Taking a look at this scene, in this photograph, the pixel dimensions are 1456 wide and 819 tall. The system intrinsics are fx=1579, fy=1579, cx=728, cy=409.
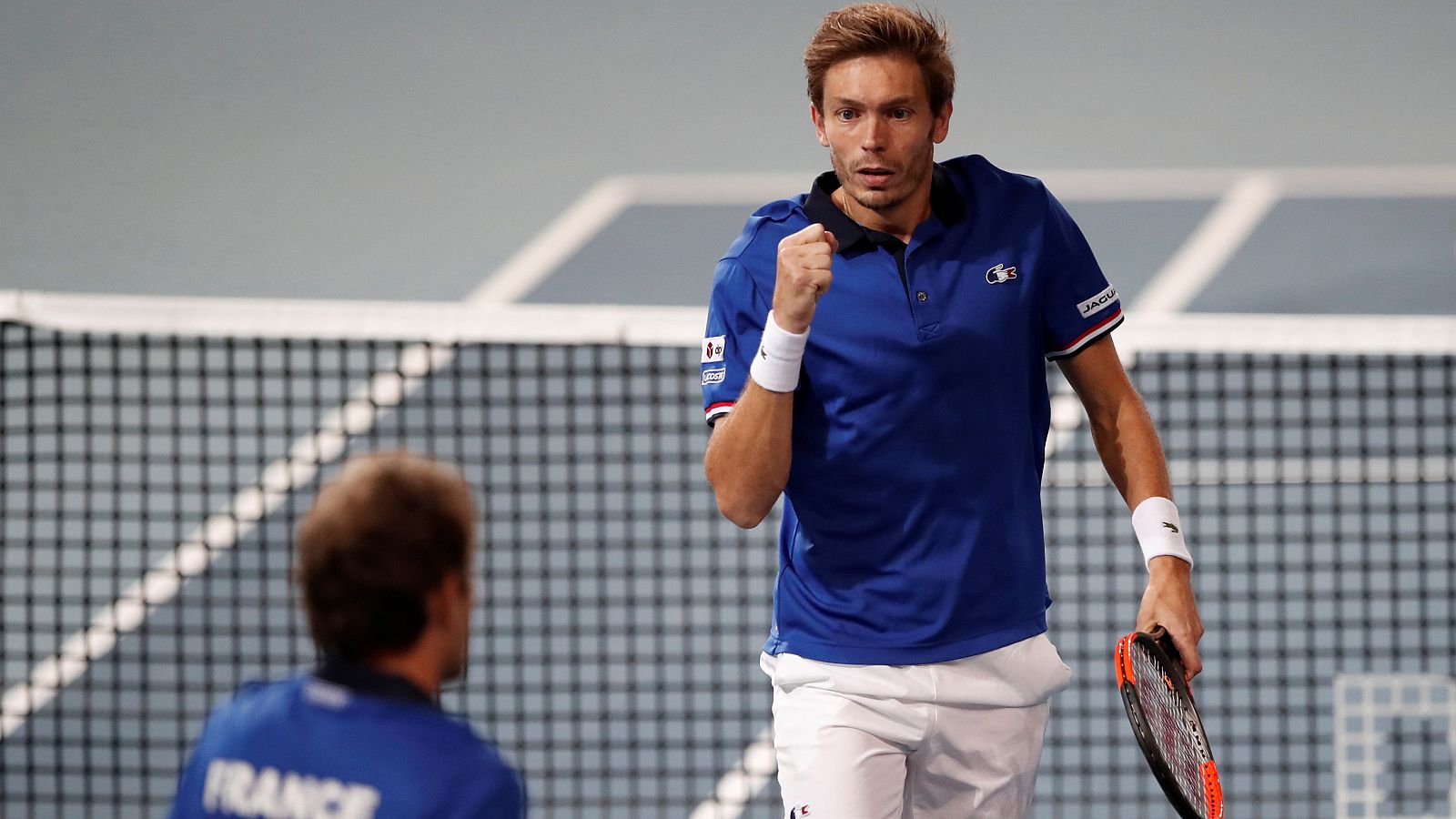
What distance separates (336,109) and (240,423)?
5.76 feet

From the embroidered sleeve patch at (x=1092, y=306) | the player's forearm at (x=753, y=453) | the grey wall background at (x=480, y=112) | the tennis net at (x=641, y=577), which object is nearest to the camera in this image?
the player's forearm at (x=753, y=453)

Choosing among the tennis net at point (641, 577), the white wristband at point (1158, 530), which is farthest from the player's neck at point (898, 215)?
the tennis net at point (641, 577)

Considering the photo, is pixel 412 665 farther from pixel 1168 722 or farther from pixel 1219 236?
pixel 1219 236

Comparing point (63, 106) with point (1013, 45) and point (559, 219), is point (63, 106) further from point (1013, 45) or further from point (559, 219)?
point (1013, 45)

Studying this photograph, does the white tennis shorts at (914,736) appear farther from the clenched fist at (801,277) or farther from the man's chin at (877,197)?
the man's chin at (877,197)

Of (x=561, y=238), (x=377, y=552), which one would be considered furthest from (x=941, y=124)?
(x=561, y=238)

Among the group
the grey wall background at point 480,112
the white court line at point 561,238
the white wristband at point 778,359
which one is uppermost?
the grey wall background at point 480,112

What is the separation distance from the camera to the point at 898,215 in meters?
2.42

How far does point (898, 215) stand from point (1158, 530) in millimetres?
633

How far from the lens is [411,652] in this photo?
1497mm

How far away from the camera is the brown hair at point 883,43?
235cm

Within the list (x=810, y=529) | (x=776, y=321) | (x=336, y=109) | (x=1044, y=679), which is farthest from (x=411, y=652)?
(x=336, y=109)

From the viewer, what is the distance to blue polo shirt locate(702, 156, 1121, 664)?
234 cm

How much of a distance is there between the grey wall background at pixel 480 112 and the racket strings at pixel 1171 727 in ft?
20.1
